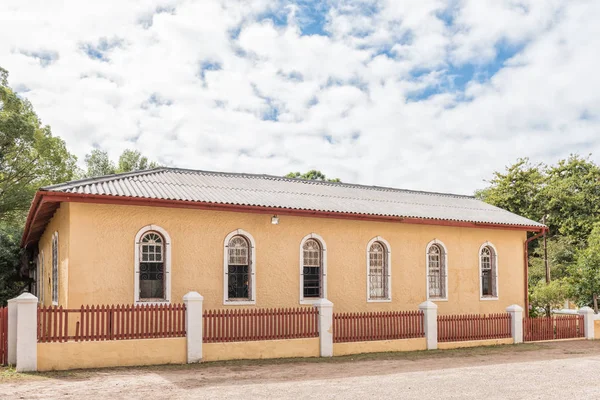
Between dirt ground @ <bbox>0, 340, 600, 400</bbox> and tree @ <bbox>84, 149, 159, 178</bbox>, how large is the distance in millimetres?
40283

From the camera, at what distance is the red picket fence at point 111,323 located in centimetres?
1157

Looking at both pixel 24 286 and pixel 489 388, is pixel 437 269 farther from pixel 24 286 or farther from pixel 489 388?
pixel 24 286

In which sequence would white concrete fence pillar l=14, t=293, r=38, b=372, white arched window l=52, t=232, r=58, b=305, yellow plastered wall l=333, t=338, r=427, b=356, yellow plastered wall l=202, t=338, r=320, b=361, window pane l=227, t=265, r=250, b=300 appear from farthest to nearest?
window pane l=227, t=265, r=250, b=300, white arched window l=52, t=232, r=58, b=305, yellow plastered wall l=333, t=338, r=427, b=356, yellow plastered wall l=202, t=338, r=320, b=361, white concrete fence pillar l=14, t=293, r=38, b=372

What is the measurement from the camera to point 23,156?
3161 cm

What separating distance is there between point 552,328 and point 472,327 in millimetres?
3469

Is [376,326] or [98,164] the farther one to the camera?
[98,164]

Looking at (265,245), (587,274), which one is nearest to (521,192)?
(587,274)

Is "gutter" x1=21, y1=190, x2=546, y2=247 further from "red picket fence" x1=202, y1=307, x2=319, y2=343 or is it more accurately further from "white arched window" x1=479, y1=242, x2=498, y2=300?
"red picket fence" x1=202, y1=307, x2=319, y2=343

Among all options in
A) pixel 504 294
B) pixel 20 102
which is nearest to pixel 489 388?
pixel 504 294

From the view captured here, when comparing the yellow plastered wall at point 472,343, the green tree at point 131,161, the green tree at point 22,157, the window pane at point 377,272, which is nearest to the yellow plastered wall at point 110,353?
the window pane at point 377,272

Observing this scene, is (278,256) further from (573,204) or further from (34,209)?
(573,204)

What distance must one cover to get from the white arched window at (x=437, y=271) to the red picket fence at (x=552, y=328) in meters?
2.52

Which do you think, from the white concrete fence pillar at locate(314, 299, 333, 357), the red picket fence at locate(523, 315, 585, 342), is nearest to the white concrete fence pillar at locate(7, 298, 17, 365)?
the white concrete fence pillar at locate(314, 299, 333, 357)

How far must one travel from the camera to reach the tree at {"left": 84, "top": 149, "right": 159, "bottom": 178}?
168 ft
